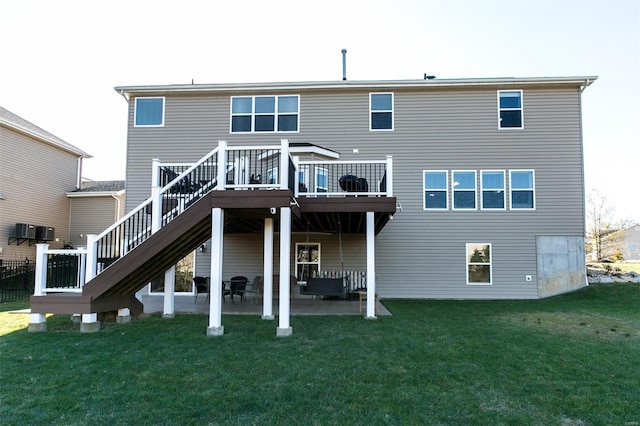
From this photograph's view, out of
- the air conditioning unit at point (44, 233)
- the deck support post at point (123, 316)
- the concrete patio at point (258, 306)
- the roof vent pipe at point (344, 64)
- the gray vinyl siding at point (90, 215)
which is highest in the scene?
the roof vent pipe at point (344, 64)

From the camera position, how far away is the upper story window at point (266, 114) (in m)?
12.6

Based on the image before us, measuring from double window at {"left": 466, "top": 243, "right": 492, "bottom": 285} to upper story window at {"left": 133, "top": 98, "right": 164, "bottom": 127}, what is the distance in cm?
1071

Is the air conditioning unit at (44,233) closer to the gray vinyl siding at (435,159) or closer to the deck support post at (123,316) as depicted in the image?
the gray vinyl siding at (435,159)

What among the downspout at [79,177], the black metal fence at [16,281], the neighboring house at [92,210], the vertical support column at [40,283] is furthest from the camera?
Answer: the downspout at [79,177]

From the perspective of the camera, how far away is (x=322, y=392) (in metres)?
4.02

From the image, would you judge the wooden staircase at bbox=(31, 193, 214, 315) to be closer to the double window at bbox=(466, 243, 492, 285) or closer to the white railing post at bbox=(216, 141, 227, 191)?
the white railing post at bbox=(216, 141, 227, 191)

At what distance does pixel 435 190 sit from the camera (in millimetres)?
12211

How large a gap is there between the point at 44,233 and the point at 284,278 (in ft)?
46.2

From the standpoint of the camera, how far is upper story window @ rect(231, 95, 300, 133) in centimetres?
1257

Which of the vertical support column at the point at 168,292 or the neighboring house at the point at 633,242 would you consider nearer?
the vertical support column at the point at 168,292

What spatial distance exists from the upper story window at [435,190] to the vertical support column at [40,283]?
9.79 m

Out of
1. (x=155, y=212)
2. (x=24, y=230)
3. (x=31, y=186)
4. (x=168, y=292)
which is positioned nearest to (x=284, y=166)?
(x=155, y=212)

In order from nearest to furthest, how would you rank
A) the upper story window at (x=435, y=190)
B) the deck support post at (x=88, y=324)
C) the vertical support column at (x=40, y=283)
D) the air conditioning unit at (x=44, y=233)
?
the deck support post at (x=88, y=324) < the vertical support column at (x=40, y=283) < the upper story window at (x=435, y=190) < the air conditioning unit at (x=44, y=233)

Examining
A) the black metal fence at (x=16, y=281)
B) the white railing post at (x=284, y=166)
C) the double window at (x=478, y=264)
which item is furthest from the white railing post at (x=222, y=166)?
the black metal fence at (x=16, y=281)
